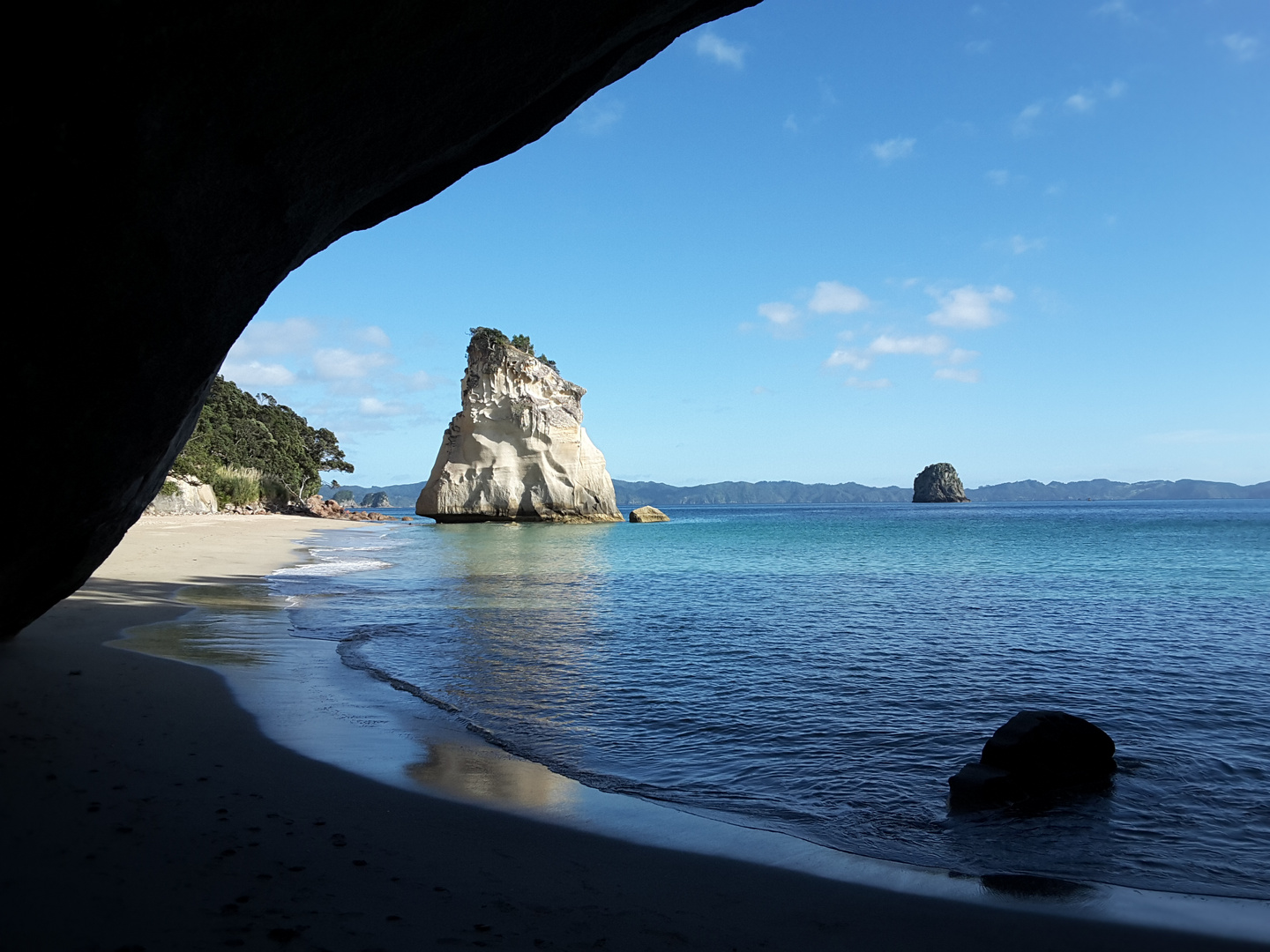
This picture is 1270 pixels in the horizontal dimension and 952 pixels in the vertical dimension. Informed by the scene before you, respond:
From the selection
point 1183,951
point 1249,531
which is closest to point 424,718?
point 1183,951

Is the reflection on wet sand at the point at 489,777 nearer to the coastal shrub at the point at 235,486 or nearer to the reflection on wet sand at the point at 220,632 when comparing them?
the reflection on wet sand at the point at 220,632

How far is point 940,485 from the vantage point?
190 metres

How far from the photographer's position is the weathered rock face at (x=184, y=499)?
4175cm

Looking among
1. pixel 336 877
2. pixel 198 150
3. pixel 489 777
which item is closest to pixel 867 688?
pixel 489 777

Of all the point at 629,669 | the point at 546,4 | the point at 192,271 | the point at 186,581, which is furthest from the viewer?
the point at 186,581

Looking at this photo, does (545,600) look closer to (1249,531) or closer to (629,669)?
(629,669)

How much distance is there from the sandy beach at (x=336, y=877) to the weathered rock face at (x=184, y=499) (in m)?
40.0

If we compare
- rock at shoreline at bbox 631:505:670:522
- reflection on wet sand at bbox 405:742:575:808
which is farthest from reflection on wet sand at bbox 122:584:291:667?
rock at shoreline at bbox 631:505:670:522

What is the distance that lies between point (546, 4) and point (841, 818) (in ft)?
18.7

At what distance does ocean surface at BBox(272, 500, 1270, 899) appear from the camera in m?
5.33

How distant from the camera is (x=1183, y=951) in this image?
12.0 ft

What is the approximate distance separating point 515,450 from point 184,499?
944 inches

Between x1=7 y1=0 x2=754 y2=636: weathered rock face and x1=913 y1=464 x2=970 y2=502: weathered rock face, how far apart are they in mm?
200005

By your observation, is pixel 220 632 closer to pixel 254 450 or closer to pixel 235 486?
pixel 235 486
